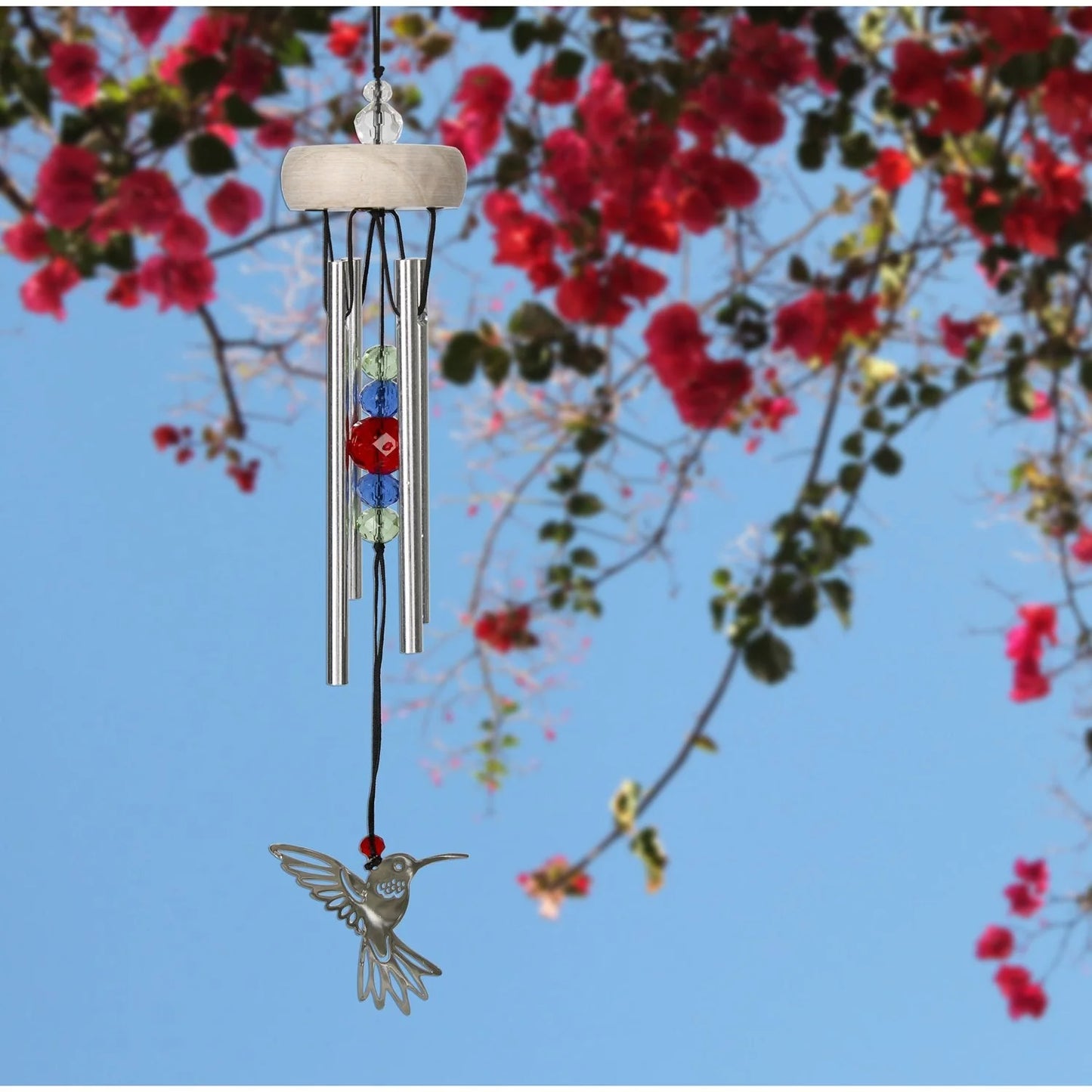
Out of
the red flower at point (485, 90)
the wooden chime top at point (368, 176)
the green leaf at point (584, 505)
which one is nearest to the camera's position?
the wooden chime top at point (368, 176)

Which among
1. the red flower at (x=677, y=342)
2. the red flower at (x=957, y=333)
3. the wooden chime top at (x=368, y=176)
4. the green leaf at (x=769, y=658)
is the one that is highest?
the red flower at (x=957, y=333)

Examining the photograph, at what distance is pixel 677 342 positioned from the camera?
5.99 ft

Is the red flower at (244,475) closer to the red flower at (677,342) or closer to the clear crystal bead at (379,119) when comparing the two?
the red flower at (677,342)

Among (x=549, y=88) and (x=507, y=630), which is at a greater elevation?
(x=549, y=88)

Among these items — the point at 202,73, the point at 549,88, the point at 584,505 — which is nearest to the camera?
the point at 202,73

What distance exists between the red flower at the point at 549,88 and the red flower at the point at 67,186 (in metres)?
0.55

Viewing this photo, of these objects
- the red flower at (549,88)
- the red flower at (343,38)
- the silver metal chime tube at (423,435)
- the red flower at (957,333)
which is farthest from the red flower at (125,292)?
the red flower at (957,333)

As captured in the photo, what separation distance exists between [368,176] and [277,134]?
2.99 feet

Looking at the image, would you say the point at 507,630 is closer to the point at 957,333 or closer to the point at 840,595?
the point at 840,595

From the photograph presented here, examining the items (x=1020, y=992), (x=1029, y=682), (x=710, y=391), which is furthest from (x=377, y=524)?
(x=1020, y=992)

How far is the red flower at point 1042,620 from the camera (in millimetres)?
1946

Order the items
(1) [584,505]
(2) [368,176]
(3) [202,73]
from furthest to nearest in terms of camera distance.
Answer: (1) [584,505]
(3) [202,73]
(2) [368,176]

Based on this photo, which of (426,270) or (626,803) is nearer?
(426,270)

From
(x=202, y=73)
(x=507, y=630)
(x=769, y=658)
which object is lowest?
(x=769, y=658)
